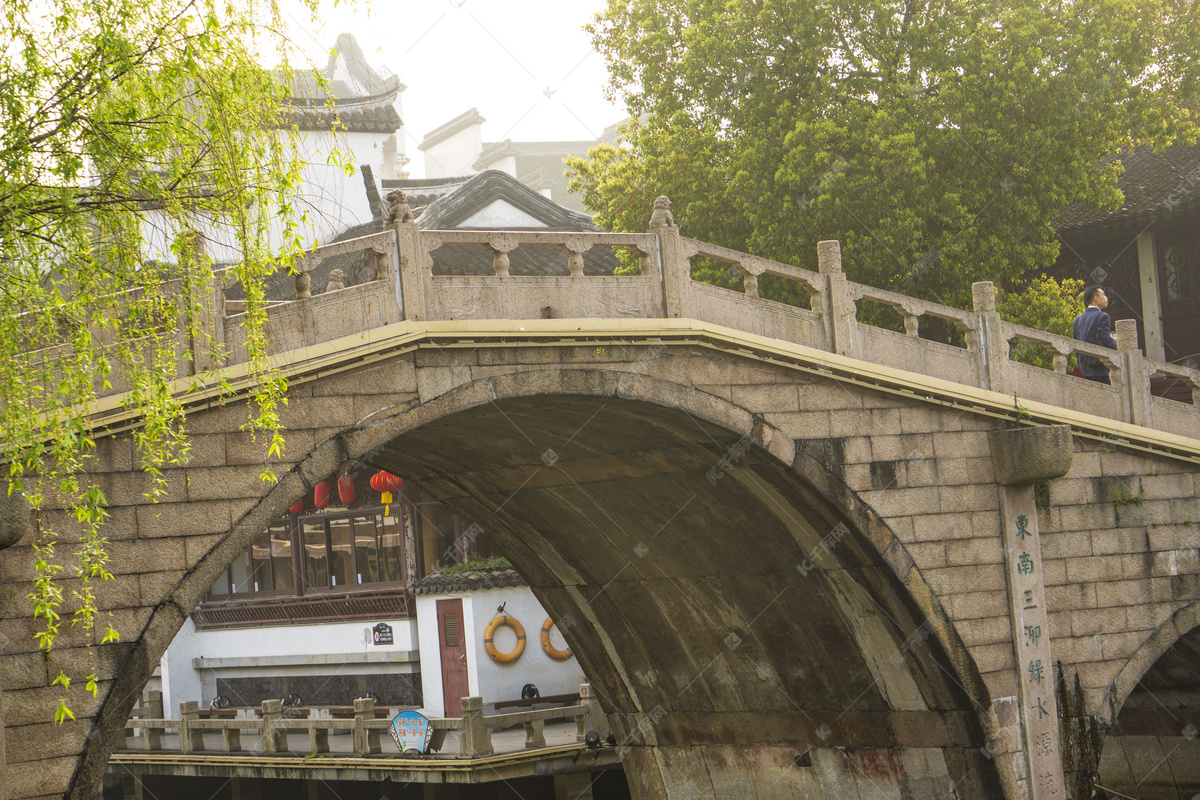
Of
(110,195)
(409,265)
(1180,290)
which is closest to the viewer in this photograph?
(110,195)

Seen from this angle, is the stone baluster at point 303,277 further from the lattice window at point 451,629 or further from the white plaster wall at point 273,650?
the white plaster wall at point 273,650

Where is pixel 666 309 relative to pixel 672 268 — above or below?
below

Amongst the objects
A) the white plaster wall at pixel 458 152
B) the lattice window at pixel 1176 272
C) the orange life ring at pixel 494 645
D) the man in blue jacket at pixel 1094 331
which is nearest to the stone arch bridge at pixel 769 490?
the man in blue jacket at pixel 1094 331

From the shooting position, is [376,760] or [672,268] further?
[376,760]

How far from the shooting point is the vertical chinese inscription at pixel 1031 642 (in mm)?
8898

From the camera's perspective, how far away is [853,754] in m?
10.8

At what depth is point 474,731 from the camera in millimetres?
13766

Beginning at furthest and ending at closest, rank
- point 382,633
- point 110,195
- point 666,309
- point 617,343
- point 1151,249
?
point 382,633 → point 1151,249 → point 666,309 → point 617,343 → point 110,195

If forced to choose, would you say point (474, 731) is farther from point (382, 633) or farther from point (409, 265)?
point (409, 265)

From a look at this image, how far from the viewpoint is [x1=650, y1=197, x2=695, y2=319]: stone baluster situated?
27.4 feet

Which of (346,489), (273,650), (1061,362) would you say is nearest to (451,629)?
(346,489)

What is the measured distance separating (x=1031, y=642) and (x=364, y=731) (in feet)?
28.5

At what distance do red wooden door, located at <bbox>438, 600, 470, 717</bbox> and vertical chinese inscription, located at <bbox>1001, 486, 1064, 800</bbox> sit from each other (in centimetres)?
925

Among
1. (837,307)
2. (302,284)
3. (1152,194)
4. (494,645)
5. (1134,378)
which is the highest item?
(1152,194)
